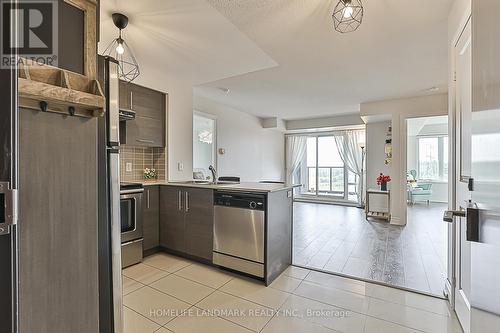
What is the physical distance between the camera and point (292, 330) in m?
1.76

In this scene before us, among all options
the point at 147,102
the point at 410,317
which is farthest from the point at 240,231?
the point at 147,102

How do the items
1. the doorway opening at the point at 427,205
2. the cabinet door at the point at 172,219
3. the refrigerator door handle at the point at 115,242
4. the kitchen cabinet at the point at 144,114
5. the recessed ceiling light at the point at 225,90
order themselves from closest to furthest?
the refrigerator door handle at the point at 115,242 < the doorway opening at the point at 427,205 < the cabinet door at the point at 172,219 < the kitchen cabinet at the point at 144,114 < the recessed ceiling light at the point at 225,90

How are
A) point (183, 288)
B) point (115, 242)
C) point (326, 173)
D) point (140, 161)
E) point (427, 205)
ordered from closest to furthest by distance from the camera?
1. point (115, 242)
2. point (183, 288)
3. point (140, 161)
4. point (427, 205)
5. point (326, 173)

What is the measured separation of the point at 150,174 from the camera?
3.72m

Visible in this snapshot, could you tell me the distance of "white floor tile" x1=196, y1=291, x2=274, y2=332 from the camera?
1844mm

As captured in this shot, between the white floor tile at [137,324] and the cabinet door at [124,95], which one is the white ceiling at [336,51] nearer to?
the cabinet door at [124,95]

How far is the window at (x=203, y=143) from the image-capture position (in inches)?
199

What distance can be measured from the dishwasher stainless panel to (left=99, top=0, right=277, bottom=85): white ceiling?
1.78 metres

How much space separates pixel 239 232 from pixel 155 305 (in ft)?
3.19

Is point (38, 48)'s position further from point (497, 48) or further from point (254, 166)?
point (254, 166)

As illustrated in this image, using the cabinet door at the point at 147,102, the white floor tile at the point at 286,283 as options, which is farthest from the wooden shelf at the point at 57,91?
the cabinet door at the point at 147,102

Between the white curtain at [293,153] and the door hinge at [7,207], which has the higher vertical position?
the white curtain at [293,153]

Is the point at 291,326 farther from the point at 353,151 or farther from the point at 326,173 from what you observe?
the point at 326,173

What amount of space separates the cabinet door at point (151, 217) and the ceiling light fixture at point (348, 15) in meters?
2.78
